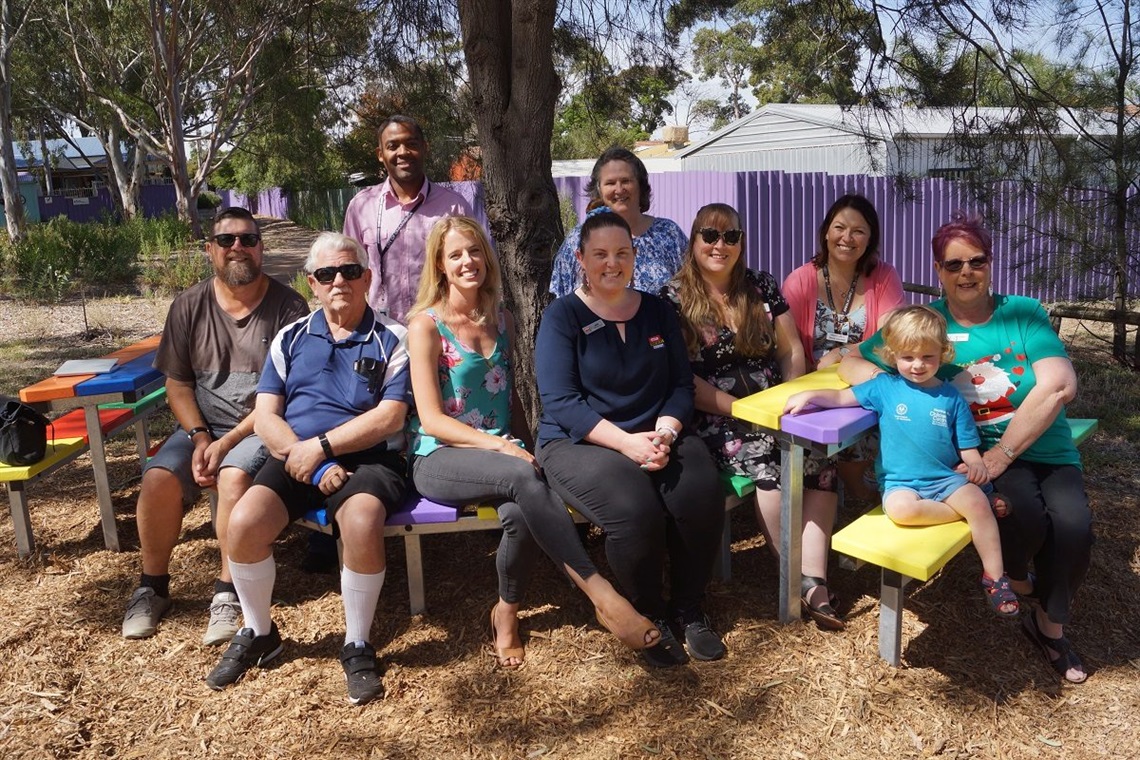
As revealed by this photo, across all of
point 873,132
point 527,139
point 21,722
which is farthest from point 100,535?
point 873,132

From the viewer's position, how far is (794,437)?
9.85 ft

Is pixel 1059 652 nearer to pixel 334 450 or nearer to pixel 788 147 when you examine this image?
pixel 334 450

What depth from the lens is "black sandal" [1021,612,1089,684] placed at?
2926 mm

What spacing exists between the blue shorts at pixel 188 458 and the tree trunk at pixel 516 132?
1.49 metres

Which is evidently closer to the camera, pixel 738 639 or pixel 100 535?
pixel 738 639

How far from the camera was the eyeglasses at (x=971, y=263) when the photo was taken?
313 centimetres

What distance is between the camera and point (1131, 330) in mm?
9312

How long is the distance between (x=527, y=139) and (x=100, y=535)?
262 centimetres

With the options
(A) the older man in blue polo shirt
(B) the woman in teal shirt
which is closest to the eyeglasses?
(B) the woman in teal shirt

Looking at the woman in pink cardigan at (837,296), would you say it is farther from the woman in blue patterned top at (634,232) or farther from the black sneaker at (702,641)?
the black sneaker at (702,641)

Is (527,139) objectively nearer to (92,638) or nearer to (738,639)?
(738,639)

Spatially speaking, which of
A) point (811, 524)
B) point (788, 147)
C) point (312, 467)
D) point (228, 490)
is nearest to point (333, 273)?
point (312, 467)

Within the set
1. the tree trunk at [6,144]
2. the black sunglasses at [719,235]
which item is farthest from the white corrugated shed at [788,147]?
the tree trunk at [6,144]

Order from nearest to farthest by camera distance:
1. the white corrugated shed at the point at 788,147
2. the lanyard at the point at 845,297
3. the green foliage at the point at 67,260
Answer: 1. the lanyard at the point at 845,297
2. the green foliage at the point at 67,260
3. the white corrugated shed at the point at 788,147
